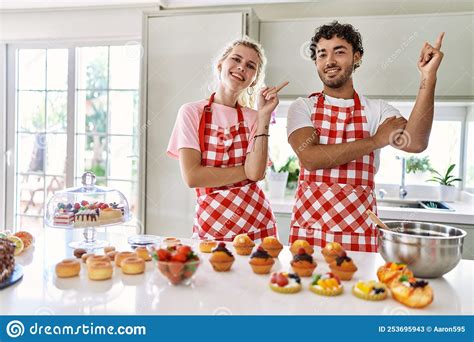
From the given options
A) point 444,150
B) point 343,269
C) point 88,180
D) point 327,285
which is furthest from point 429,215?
point 88,180

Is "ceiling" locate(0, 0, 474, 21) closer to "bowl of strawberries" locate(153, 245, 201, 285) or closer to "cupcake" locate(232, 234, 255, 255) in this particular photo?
"cupcake" locate(232, 234, 255, 255)

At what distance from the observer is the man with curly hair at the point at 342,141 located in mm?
1497

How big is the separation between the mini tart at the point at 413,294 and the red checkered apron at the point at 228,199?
28.7 inches

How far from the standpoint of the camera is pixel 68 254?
50.3 inches

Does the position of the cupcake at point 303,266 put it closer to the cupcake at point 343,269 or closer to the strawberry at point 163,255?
the cupcake at point 343,269

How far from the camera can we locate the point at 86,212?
1.36 m

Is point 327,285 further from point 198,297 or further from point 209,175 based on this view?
point 209,175

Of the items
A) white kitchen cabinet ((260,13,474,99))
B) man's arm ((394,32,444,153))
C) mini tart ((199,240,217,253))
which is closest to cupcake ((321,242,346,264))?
mini tart ((199,240,217,253))

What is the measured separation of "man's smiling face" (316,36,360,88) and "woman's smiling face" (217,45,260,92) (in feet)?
0.83

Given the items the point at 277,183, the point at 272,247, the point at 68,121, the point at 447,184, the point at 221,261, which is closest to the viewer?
the point at 221,261

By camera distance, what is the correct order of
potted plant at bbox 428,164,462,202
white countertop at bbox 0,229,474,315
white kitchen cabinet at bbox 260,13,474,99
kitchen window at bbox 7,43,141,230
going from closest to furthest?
1. white countertop at bbox 0,229,474,315
2. white kitchen cabinet at bbox 260,13,474,99
3. potted plant at bbox 428,164,462,202
4. kitchen window at bbox 7,43,141,230

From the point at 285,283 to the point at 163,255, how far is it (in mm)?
274

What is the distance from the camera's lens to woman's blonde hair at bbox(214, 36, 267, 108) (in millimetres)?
1700
